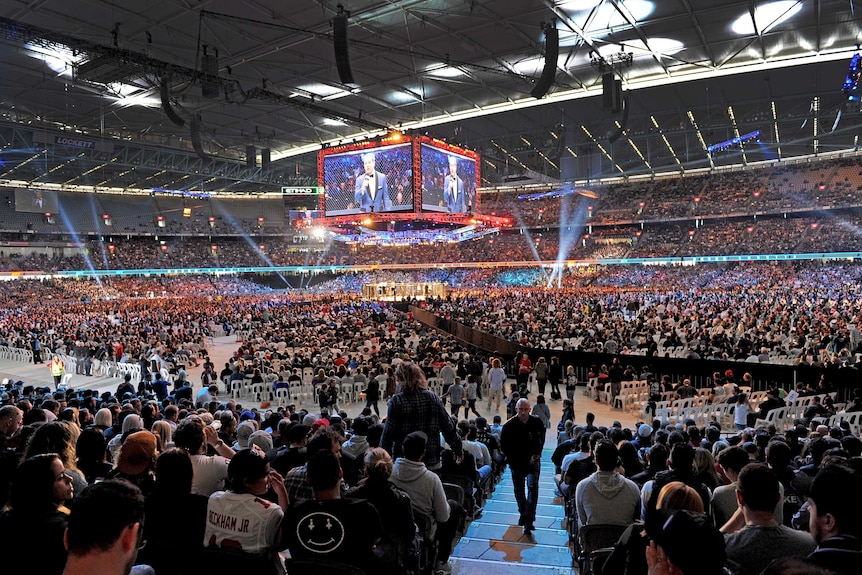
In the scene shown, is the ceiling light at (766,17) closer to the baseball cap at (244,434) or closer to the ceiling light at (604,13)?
the ceiling light at (604,13)

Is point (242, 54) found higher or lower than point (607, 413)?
higher

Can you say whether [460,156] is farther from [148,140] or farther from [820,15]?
[148,140]

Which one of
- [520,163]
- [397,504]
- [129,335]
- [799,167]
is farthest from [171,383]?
[799,167]

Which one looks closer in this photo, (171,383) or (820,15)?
(171,383)

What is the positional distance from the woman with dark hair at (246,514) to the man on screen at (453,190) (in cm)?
2482

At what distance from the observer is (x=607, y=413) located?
12.4 meters

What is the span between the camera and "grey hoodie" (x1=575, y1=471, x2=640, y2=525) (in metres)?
3.45

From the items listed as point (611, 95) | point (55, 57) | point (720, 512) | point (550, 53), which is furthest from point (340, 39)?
point (55, 57)

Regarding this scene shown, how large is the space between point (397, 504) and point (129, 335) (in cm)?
2275

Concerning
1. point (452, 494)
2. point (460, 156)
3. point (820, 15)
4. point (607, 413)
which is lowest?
point (607, 413)

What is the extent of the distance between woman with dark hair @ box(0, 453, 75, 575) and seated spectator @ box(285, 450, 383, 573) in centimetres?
89

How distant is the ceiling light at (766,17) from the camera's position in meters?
16.9

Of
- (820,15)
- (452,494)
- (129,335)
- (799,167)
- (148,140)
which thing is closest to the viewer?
(452,494)

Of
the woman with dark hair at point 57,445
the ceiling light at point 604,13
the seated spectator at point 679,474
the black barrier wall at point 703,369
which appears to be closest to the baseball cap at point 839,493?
the seated spectator at point 679,474
